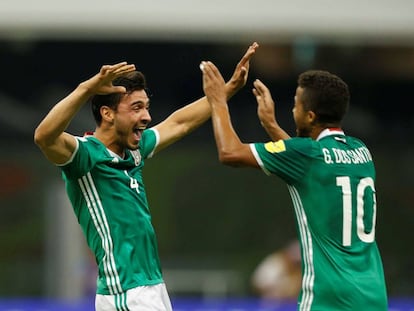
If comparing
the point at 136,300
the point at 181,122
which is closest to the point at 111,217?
the point at 136,300

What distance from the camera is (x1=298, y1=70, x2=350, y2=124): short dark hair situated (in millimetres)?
7625

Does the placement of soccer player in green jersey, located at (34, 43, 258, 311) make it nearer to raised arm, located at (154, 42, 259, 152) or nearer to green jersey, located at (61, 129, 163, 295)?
green jersey, located at (61, 129, 163, 295)

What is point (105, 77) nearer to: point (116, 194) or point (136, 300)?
point (116, 194)

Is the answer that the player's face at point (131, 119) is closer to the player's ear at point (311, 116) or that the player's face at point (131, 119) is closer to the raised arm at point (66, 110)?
the raised arm at point (66, 110)

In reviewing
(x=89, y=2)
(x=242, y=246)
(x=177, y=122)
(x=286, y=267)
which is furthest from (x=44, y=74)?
(x=177, y=122)

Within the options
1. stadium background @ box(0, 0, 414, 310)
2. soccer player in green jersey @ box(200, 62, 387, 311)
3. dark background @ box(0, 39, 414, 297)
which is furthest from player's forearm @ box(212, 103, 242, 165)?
dark background @ box(0, 39, 414, 297)

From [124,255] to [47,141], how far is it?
2.64ft

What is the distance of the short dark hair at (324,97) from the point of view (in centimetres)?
762

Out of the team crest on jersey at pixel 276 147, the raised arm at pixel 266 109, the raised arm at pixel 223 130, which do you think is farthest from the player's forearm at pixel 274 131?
the team crest on jersey at pixel 276 147

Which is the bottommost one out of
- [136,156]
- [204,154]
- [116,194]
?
[116,194]

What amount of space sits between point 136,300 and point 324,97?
1.57 metres

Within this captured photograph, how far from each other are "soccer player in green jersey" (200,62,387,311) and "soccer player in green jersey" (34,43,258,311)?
56 centimetres

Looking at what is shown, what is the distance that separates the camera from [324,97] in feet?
25.0

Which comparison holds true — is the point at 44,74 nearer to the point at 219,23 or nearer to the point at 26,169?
the point at 26,169
